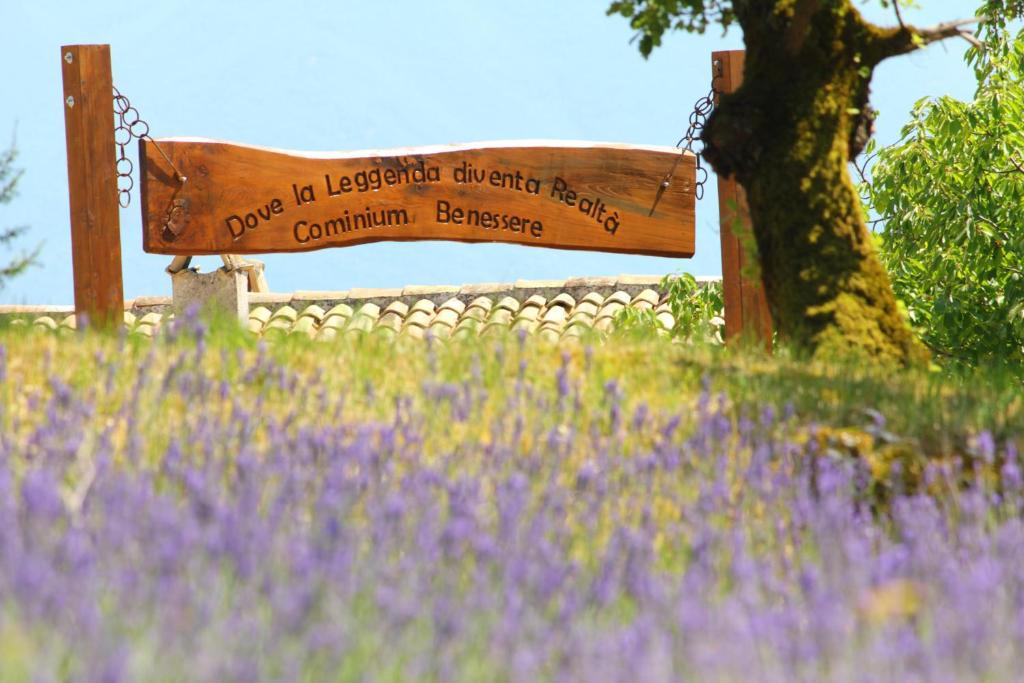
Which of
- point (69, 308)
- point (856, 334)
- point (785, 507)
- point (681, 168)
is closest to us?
point (785, 507)

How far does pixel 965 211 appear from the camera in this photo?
43.0ft

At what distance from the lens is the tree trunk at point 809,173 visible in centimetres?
786

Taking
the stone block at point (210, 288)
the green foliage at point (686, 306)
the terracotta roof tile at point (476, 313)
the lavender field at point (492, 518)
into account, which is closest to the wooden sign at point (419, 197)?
the green foliage at point (686, 306)

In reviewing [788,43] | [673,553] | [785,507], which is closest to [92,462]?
[673,553]

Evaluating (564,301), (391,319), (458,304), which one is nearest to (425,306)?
(458,304)

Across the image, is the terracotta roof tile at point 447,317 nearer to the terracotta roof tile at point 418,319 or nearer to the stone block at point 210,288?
the terracotta roof tile at point 418,319

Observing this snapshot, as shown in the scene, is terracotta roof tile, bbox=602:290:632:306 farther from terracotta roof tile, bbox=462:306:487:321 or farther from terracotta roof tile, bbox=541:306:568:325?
terracotta roof tile, bbox=462:306:487:321

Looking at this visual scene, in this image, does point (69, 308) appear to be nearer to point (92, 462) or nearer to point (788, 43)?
point (788, 43)

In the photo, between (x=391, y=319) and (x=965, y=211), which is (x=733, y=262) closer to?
(x=965, y=211)

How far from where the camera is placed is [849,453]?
5.74 meters

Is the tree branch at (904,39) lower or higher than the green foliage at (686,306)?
higher

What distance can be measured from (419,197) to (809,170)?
14.5 feet

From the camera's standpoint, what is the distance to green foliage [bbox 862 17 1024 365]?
42.4ft

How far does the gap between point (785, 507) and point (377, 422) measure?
1.87m
